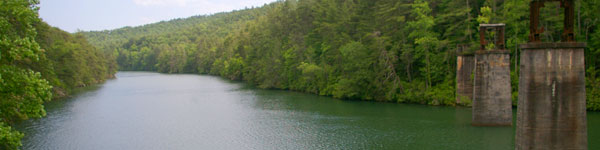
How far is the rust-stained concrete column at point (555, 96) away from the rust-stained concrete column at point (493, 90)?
11.4 metres

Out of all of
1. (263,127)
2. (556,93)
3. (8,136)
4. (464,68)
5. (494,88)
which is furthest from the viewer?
(464,68)

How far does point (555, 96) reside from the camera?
48.1ft

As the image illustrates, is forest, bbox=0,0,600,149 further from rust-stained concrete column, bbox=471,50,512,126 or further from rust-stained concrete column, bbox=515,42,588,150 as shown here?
rust-stained concrete column, bbox=515,42,588,150

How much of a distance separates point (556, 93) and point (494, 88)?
11616 mm

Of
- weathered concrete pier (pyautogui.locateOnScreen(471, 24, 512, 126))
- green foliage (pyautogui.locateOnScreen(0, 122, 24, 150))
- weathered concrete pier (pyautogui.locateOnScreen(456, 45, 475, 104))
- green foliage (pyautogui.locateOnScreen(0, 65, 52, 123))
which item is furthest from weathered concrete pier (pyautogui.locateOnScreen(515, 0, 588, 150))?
weathered concrete pier (pyautogui.locateOnScreen(456, 45, 475, 104))

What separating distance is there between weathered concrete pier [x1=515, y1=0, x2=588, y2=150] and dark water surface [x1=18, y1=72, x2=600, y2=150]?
24.0 ft

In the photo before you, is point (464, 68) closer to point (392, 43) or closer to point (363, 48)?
point (392, 43)

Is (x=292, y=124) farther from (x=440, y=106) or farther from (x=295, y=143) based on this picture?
(x=440, y=106)

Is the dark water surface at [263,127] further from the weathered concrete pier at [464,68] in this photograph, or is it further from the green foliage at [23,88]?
the green foliage at [23,88]

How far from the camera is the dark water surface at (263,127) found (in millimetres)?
24094

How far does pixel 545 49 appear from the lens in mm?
14562

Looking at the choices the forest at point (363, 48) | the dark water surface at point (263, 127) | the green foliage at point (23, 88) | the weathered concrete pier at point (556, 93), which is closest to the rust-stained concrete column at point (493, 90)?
the dark water surface at point (263, 127)

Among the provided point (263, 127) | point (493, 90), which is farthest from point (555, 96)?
point (263, 127)

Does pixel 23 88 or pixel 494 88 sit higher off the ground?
pixel 23 88
